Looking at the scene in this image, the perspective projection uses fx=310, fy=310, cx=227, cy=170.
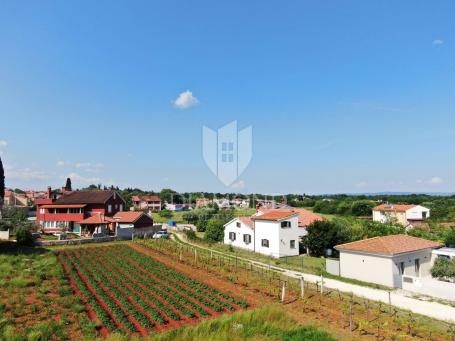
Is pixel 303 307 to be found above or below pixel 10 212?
below

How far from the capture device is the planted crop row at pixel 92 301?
12.2 m

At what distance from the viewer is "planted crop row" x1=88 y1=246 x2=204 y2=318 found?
14.2 meters

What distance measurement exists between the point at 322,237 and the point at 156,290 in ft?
58.1

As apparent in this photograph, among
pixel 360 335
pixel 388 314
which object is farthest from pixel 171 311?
pixel 388 314

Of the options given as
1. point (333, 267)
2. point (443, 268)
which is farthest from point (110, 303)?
point (443, 268)

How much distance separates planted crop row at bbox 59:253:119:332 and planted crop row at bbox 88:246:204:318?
2571 mm

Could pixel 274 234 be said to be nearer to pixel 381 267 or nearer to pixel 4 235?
pixel 381 267

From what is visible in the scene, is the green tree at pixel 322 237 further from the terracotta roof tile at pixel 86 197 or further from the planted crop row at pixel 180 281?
the terracotta roof tile at pixel 86 197

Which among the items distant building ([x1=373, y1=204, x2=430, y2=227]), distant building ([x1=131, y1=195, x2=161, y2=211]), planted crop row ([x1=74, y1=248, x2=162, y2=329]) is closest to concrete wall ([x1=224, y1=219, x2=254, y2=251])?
planted crop row ([x1=74, y1=248, x2=162, y2=329])

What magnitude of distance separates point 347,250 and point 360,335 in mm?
11310

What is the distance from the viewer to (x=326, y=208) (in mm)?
91938

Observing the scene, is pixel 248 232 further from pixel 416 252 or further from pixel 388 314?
pixel 388 314

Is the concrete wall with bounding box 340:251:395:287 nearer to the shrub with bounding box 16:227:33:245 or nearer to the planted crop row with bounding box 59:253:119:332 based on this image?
the planted crop row with bounding box 59:253:119:332

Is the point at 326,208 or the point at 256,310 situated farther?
the point at 326,208
